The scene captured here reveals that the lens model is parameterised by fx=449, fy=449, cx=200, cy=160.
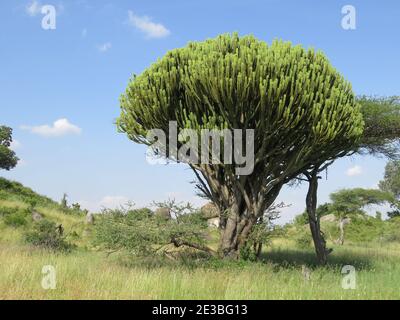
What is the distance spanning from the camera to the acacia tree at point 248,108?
428 inches

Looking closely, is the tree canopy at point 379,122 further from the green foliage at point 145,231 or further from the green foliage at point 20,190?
the green foliage at point 20,190

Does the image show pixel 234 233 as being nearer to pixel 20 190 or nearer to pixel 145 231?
pixel 145 231

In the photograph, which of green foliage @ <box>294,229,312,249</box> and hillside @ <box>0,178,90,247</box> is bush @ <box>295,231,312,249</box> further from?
hillside @ <box>0,178,90,247</box>

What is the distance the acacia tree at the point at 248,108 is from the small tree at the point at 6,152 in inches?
1134

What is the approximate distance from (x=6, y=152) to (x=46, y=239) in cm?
2476

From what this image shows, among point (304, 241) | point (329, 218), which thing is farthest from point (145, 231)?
point (329, 218)

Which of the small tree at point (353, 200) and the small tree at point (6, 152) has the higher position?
the small tree at point (6, 152)

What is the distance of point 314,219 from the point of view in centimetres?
1454

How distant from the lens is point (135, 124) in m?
12.6

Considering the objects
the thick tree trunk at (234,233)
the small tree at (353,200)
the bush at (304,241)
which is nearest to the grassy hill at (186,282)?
the thick tree trunk at (234,233)

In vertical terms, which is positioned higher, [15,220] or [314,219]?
[314,219]

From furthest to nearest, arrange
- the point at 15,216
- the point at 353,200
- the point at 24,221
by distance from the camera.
Result: the point at 353,200 < the point at 15,216 < the point at 24,221
